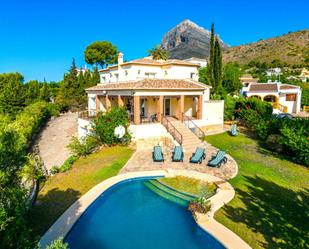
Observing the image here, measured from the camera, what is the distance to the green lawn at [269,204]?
10069mm

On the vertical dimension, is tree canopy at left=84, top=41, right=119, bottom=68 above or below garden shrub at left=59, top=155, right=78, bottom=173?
above

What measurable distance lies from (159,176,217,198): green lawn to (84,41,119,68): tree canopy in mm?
66547

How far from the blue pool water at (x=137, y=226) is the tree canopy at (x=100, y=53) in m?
68.3

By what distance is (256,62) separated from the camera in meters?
108

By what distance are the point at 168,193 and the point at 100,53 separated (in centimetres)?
6933

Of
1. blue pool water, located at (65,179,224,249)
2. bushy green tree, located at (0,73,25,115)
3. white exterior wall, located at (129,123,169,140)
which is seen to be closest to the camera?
blue pool water, located at (65,179,224,249)

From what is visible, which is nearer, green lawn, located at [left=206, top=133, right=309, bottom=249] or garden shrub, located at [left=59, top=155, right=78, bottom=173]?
green lawn, located at [left=206, top=133, right=309, bottom=249]

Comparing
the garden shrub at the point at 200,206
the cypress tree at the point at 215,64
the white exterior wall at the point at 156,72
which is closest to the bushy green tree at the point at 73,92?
the white exterior wall at the point at 156,72

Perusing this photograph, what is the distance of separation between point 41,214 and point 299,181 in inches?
628

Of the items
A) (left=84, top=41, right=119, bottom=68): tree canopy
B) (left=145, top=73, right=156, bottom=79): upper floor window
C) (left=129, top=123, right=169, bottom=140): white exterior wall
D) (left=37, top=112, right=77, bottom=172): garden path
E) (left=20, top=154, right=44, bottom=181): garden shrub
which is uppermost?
(left=84, top=41, right=119, bottom=68): tree canopy

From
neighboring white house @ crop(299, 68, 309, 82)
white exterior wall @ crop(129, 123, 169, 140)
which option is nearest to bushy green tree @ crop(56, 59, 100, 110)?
white exterior wall @ crop(129, 123, 169, 140)

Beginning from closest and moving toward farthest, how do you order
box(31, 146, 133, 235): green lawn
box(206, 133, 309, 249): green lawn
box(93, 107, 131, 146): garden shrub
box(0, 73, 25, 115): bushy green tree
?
1. box(206, 133, 309, 249): green lawn
2. box(31, 146, 133, 235): green lawn
3. box(93, 107, 131, 146): garden shrub
4. box(0, 73, 25, 115): bushy green tree

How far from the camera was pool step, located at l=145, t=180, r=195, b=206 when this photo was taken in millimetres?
13728

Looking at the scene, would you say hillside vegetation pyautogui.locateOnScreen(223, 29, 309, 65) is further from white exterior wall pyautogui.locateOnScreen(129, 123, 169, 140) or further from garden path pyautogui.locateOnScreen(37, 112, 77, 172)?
white exterior wall pyautogui.locateOnScreen(129, 123, 169, 140)
